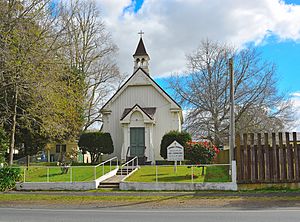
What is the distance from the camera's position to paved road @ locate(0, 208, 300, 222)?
10211mm

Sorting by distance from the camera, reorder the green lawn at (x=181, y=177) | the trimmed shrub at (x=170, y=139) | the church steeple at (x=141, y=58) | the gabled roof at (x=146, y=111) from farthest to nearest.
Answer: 1. the church steeple at (x=141, y=58)
2. the gabled roof at (x=146, y=111)
3. the trimmed shrub at (x=170, y=139)
4. the green lawn at (x=181, y=177)

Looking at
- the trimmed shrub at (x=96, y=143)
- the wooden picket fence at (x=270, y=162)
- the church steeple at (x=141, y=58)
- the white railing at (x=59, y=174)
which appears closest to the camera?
the wooden picket fence at (x=270, y=162)

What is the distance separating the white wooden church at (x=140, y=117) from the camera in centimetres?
2920

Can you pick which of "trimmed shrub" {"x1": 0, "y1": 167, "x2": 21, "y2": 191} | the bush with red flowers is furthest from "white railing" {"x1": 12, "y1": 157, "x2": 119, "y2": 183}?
the bush with red flowers

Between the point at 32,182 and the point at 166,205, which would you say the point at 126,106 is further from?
the point at 166,205

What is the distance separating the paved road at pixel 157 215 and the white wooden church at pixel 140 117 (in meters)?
16.7

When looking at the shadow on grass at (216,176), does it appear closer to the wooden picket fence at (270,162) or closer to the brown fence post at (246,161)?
the brown fence post at (246,161)

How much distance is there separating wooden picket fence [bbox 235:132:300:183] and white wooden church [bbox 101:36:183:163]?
1267cm

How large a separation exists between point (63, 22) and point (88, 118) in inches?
752

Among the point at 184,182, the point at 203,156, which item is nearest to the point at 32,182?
the point at 184,182

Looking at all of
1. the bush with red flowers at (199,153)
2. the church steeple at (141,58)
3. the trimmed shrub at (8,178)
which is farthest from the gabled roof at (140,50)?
the trimmed shrub at (8,178)

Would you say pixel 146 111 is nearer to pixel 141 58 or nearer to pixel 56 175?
pixel 141 58

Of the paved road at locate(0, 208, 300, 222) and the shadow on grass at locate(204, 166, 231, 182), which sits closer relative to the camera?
the paved road at locate(0, 208, 300, 222)

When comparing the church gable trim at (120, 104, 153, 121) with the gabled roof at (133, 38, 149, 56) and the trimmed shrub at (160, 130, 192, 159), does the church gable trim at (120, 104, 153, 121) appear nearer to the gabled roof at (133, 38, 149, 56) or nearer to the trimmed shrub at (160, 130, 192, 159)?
the trimmed shrub at (160, 130, 192, 159)
